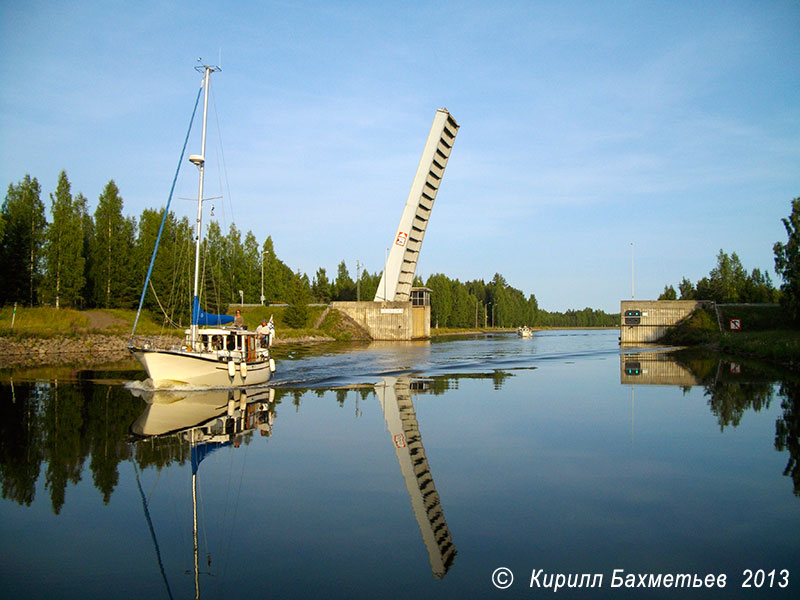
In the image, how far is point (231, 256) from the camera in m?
73.9

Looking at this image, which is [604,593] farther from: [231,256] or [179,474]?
[231,256]

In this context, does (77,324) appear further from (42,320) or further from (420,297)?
(420,297)

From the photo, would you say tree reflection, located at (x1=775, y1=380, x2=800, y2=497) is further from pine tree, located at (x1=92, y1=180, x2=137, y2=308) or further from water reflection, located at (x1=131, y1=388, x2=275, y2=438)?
pine tree, located at (x1=92, y1=180, x2=137, y2=308)

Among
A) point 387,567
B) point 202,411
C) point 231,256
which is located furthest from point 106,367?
point 231,256

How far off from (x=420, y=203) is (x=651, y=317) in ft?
80.1

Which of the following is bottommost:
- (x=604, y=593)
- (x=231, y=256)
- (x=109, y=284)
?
→ (x=604, y=593)

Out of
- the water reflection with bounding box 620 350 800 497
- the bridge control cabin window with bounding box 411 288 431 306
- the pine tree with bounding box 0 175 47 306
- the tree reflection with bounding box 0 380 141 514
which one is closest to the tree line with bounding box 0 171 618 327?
the pine tree with bounding box 0 175 47 306

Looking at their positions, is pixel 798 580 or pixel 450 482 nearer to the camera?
pixel 798 580

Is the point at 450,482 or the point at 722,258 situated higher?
the point at 722,258

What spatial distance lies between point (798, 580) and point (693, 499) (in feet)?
7.68

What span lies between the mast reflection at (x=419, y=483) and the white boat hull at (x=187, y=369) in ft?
17.4

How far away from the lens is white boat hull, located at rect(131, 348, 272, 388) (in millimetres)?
17359

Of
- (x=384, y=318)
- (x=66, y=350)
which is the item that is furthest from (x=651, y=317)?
(x=66, y=350)

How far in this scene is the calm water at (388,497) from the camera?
5.55 meters
